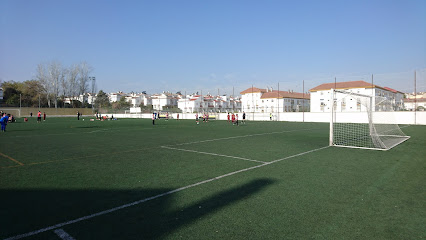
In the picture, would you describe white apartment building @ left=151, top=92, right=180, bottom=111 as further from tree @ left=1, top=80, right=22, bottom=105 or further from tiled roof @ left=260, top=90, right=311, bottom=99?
tiled roof @ left=260, top=90, right=311, bottom=99

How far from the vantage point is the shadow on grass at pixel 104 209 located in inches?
141

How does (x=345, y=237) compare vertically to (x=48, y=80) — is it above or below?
below

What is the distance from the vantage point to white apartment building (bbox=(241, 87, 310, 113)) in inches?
1608

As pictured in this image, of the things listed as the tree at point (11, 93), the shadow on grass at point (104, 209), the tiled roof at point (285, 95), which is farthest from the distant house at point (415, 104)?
the tree at point (11, 93)

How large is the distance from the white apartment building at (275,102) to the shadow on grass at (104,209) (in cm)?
2820

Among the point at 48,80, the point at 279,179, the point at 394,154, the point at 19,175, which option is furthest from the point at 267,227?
the point at 48,80

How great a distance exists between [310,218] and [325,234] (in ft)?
1.65

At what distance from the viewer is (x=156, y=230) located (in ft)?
11.8

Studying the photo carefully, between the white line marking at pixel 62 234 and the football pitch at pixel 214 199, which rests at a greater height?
the football pitch at pixel 214 199

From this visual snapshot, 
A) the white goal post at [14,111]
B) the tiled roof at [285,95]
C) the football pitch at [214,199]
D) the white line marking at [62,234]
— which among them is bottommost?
the white line marking at [62,234]

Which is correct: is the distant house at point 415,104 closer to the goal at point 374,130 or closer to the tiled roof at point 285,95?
the goal at point 374,130

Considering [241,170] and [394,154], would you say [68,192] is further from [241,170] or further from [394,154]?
[394,154]

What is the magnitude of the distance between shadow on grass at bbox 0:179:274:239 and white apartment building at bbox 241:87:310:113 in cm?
2820

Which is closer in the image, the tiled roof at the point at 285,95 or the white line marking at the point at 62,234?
the white line marking at the point at 62,234
